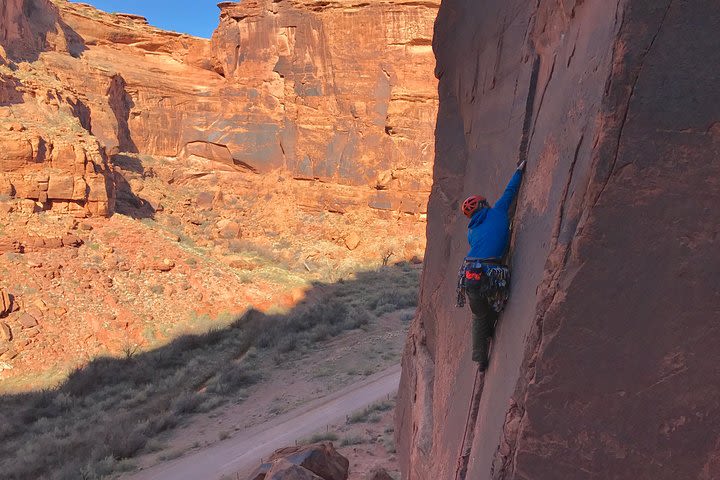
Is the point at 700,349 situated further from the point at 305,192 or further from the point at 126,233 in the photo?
the point at 305,192

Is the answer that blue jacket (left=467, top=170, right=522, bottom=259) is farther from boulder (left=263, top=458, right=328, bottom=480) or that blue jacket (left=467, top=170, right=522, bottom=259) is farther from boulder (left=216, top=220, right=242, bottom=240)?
boulder (left=216, top=220, right=242, bottom=240)

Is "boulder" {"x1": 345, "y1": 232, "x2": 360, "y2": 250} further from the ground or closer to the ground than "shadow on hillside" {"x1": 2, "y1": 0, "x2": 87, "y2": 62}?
closer to the ground

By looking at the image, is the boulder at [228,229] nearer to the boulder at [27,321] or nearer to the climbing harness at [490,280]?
the boulder at [27,321]

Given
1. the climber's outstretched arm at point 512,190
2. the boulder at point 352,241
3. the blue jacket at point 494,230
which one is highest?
the climber's outstretched arm at point 512,190

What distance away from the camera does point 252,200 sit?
35.6 meters

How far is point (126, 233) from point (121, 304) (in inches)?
163

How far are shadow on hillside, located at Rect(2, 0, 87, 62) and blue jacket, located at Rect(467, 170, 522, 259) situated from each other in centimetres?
3188

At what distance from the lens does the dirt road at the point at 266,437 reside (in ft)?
30.2

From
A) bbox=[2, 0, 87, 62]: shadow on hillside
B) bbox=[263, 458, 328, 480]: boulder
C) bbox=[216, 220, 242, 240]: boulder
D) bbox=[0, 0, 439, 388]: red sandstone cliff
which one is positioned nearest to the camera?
bbox=[263, 458, 328, 480]: boulder

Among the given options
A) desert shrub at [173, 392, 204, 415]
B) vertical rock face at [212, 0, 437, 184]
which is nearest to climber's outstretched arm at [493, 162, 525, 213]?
desert shrub at [173, 392, 204, 415]

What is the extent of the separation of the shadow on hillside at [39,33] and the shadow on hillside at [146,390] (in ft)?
69.7

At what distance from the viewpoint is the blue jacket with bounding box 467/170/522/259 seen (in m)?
3.86

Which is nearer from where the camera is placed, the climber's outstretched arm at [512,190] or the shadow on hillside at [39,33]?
the climber's outstretched arm at [512,190]

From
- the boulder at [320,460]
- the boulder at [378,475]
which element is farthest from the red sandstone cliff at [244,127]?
the boulder at [378,475]
